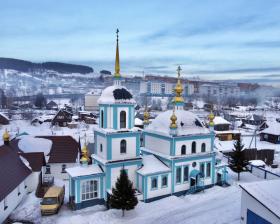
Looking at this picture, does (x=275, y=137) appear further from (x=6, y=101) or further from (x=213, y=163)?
(x=6, y=101)

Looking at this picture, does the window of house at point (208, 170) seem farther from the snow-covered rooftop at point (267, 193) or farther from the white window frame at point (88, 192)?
the white window frame at point (88, 192)

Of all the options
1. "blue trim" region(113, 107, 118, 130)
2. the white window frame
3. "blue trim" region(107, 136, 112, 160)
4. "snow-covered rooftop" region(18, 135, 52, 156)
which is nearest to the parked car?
the white window frame

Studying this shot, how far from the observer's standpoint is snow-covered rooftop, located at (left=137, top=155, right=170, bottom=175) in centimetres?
1931

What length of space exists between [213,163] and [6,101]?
269 ft

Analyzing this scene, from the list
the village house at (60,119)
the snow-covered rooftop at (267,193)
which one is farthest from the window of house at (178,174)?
the village house at (60,119)

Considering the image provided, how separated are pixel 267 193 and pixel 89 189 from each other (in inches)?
426

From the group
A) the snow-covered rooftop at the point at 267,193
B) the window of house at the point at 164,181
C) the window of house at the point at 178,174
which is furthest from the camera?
the window of house at the point at 178,174

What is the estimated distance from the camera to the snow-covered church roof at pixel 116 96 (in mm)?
18562

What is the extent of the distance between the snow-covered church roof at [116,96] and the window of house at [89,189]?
535 centimetres

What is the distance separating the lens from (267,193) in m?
12.7

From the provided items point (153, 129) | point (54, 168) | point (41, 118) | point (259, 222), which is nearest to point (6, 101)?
point (41, 118)

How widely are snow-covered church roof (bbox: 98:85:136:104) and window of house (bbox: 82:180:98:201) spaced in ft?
17.5

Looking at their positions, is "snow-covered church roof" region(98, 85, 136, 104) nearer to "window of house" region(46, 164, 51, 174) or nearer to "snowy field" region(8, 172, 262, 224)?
"snowy field" region(8, 172, 262, 224)

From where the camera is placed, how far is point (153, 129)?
2238 cm
